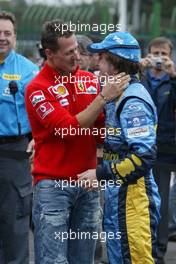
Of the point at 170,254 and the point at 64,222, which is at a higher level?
the point at 64,222

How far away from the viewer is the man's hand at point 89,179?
4.48 meters

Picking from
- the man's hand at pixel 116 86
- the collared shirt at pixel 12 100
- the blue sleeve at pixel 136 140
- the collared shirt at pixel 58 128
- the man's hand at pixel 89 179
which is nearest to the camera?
the blue sleeve at pixel 136 140

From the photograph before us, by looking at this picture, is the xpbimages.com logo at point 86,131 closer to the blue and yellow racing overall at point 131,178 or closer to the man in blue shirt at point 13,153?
the blue and yellow racing overall at point 131,178

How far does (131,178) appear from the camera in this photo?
4254 millimetres

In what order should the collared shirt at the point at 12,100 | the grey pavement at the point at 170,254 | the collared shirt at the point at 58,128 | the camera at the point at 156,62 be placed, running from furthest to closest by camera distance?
the grey pavement at the point at 170,254 → the camera at the point at 156,62 → the collared shirt at the point at 12,100 → the collared shirt at the point at 58,128

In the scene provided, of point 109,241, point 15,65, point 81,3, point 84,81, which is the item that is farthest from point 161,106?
point 81,3

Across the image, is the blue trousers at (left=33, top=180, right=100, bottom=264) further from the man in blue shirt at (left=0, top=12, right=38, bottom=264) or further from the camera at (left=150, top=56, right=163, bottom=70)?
the camera at (left=150, top=56, right=163, bottom=70)

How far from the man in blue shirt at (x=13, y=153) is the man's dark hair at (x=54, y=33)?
1.09 meters

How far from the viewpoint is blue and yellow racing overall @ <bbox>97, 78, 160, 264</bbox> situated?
4230mm

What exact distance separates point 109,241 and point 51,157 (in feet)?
2.13

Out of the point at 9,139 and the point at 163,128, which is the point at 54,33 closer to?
the point at 9,139

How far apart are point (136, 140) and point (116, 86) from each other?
1.11ft

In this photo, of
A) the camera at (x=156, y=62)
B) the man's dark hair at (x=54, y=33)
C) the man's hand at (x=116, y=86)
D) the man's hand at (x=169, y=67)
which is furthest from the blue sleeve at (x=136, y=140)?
the camera at (x=156, y=62)

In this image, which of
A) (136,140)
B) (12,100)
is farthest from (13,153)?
(136,140)
